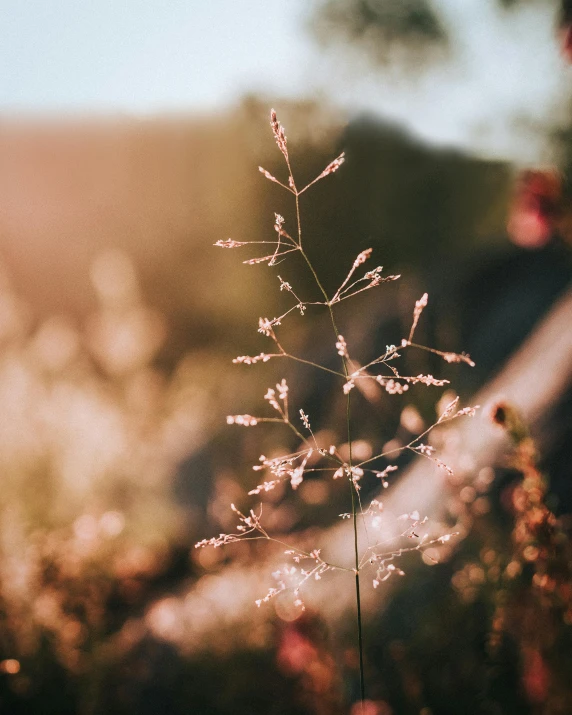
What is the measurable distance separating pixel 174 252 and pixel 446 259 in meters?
4.61

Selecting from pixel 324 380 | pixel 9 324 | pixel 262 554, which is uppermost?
pixel 9 324

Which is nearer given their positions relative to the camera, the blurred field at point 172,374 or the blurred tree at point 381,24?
the blurred field at point 172,374

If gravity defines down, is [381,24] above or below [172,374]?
above

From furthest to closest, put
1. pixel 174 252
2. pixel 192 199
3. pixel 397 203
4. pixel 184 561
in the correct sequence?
pixel 174 252 → pixel 192 199 → pixel 397 203 → pixel 184 561

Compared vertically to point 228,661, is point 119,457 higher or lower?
lower

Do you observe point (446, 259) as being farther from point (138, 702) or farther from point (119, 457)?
point (138, 702)

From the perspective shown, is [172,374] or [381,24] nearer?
[381,24]

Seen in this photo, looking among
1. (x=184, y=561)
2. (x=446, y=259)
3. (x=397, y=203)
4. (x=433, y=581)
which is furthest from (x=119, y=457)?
(x=397, y=203)

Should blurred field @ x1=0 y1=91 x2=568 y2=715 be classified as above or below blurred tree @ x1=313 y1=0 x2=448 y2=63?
below

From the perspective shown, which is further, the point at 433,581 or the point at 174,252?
the point at 174,252

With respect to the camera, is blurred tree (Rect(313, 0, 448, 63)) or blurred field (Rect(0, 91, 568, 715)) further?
blurred tree (Rect(313, 0, 448, 63))

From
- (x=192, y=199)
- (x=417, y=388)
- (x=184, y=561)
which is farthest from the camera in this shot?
(x=192, y=199)

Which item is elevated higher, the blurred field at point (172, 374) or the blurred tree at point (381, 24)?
the blurred tree at point (381, 24)

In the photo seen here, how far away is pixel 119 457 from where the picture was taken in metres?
3.11
